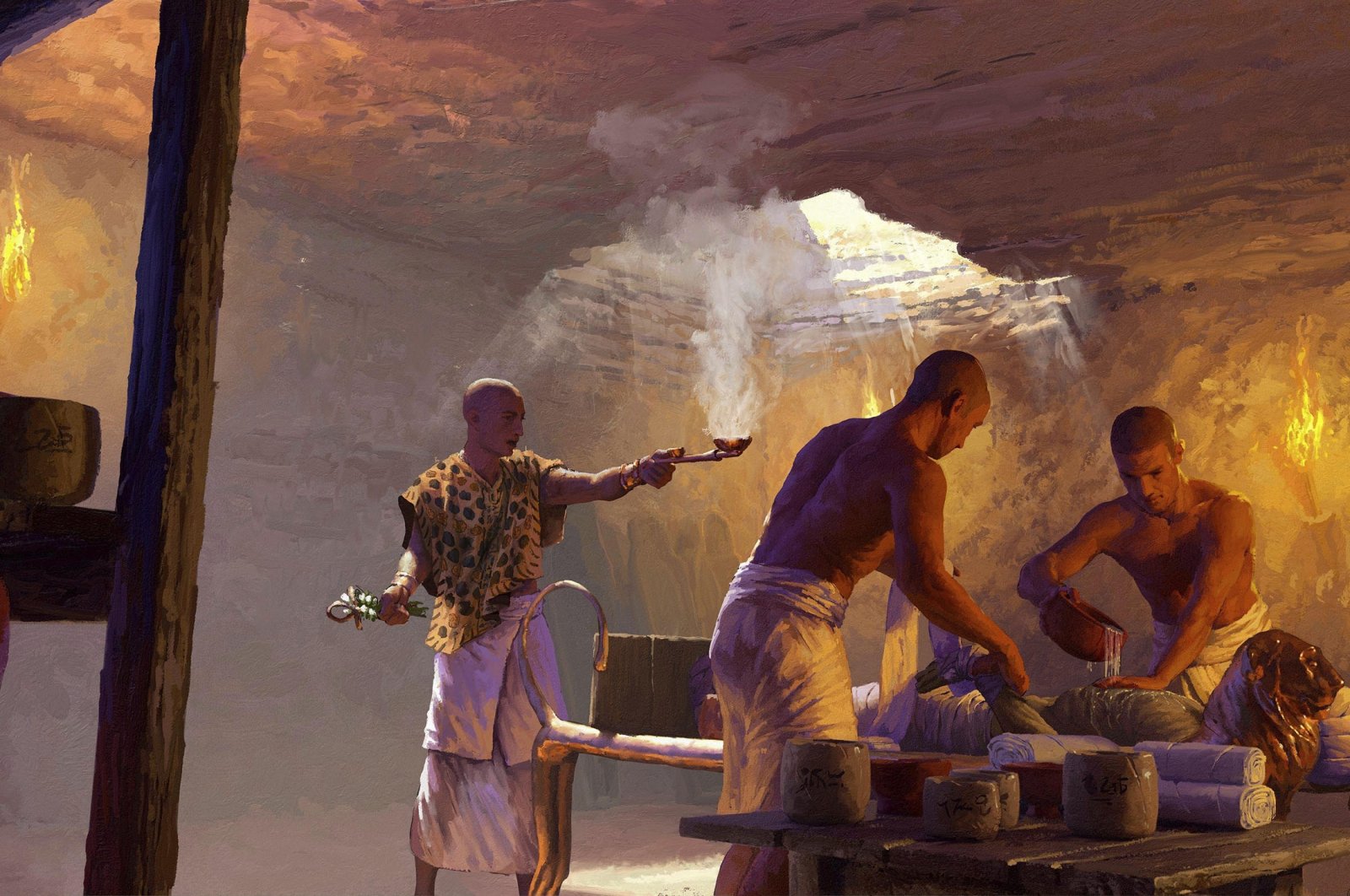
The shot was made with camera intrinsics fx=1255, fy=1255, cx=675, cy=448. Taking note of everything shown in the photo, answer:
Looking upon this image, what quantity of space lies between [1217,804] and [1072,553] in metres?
2.60

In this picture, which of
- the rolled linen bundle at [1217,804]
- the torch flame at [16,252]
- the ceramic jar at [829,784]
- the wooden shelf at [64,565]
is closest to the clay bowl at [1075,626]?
the rolled linen bundle at [1217,804]

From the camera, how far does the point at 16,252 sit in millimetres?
5453

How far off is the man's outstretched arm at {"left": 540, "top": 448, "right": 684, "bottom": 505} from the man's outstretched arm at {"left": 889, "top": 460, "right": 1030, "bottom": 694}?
98 centimetres

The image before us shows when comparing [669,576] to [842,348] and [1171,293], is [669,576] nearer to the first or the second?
[842,348]

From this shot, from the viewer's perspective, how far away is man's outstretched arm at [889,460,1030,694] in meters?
2.93

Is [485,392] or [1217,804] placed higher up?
[485,392]

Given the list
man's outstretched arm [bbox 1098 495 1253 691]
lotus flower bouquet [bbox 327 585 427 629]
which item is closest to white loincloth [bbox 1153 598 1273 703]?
man's outstretched arm [bbox 1098 495 1253 691]

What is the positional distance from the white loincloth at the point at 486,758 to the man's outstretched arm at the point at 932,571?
155cm

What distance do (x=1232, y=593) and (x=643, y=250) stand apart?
4598 mm

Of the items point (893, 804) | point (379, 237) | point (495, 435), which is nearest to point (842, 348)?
point (379, 237)

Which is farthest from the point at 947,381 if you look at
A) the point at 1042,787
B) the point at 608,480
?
the point at 608,480

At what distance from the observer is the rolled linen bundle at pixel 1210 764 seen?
2.12 meters

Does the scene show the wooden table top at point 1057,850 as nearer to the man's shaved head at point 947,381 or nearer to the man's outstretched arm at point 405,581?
the man's shaved head at point 947,381

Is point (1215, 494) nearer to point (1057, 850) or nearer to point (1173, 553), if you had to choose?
point (1173, 553)
